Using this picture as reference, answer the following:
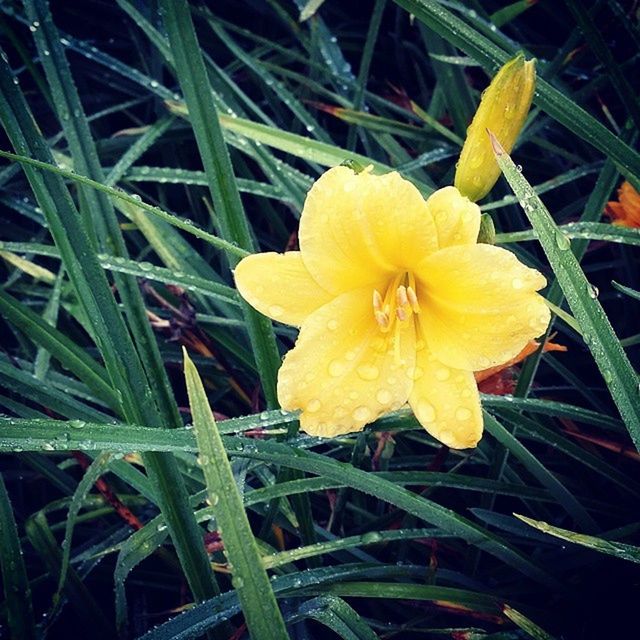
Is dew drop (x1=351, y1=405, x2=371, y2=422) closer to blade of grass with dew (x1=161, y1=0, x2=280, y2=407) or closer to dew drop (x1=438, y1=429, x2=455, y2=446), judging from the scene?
dew drop (x1=438, y1=429, x2=455, y2=446)

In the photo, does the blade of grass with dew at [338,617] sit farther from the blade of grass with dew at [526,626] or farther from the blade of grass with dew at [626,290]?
the blade of grass with dew at [626,290]

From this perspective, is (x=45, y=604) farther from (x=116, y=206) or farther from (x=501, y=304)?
(x=501, y=304)

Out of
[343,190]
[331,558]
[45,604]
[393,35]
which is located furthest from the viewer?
[393,35]

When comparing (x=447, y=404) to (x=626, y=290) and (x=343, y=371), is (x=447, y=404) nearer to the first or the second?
(x=343, y=371)

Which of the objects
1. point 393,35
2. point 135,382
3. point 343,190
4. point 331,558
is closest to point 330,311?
point 343,190

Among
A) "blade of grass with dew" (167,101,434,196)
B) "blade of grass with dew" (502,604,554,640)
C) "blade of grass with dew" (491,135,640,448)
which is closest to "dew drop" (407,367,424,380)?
"blade of grass with dew" (491,135,640,448)

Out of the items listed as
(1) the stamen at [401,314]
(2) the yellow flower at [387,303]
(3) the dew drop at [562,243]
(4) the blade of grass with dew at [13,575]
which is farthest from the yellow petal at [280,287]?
(4) the blade of grass with dew at [13,575]
